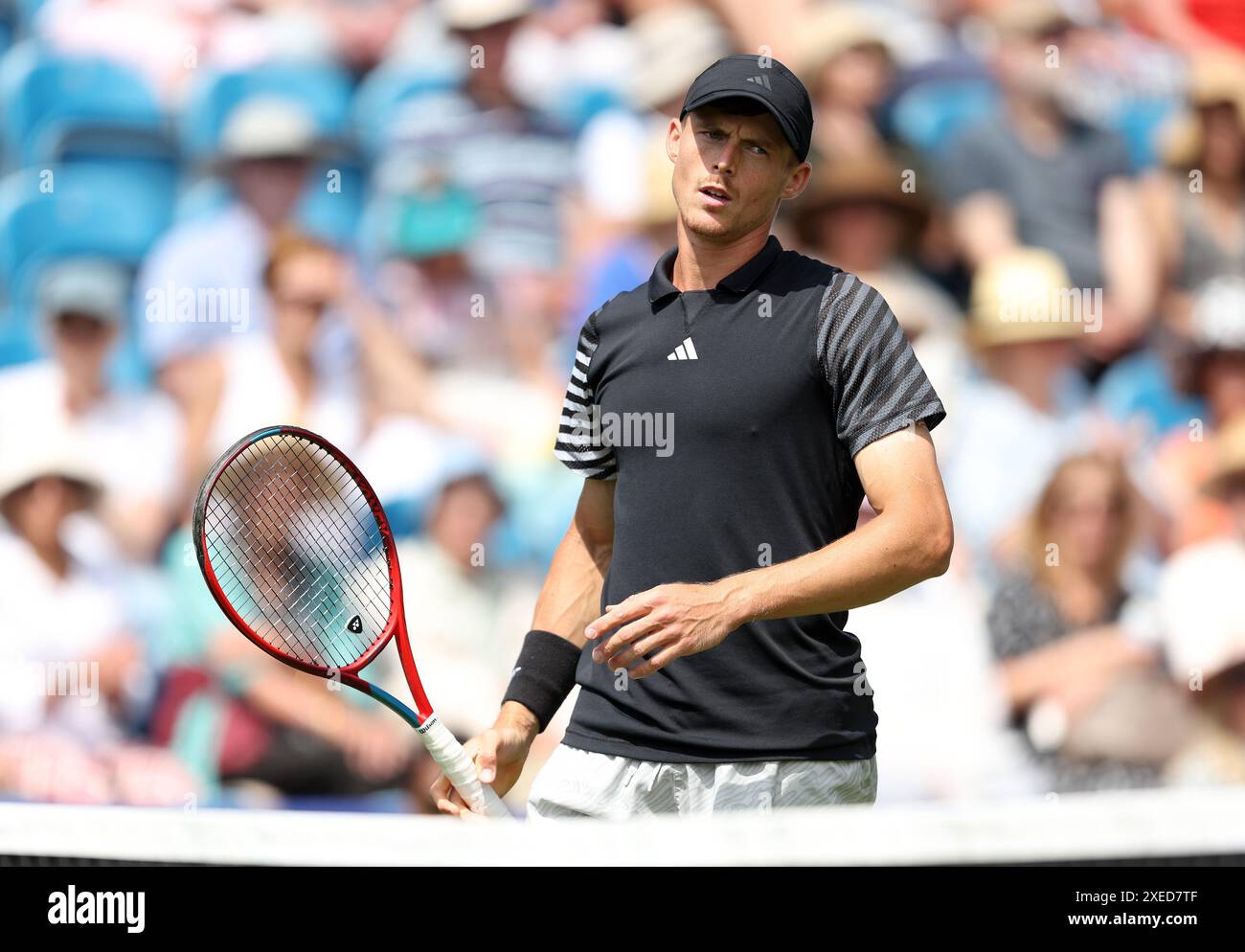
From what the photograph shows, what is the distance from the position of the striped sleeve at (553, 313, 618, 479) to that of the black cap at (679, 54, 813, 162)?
17.5 inches

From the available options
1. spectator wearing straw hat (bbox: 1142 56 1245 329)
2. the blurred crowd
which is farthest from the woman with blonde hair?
spectator wearing straw hat (bbox: 1142 56 1245 329)

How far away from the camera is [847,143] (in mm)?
5746

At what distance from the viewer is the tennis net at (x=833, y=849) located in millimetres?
4547

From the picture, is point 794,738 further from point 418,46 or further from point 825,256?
point 418,46

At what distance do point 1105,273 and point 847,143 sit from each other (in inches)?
42.5

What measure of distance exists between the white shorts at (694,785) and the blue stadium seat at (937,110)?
12.3 feet

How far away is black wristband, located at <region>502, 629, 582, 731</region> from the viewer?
104 inches

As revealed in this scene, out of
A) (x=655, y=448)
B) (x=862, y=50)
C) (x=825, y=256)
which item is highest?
(x=862, y=50)

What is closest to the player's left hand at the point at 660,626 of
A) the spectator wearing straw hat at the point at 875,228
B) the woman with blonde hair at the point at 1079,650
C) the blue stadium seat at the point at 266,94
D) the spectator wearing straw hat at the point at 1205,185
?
the woman with blonde hair at the point at 1079,650

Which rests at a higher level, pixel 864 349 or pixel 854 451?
pixel 864 349

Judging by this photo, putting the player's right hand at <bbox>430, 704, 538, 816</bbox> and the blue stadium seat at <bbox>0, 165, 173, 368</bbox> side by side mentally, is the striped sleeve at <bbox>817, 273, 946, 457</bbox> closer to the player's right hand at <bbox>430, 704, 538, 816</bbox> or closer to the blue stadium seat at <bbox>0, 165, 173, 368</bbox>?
the player's right hand at <bbox>430, 704, 538, 816</bbox>

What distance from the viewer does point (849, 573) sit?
224 centimetres
